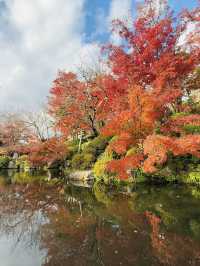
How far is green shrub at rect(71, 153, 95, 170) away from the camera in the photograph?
621 inches

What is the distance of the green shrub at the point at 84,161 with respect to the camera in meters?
15.8

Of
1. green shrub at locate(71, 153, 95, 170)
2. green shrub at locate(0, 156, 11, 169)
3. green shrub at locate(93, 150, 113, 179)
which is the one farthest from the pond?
green shrub at locate(0, 156, 11, 169)

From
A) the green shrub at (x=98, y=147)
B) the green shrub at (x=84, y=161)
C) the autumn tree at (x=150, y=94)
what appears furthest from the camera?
the green shrub at (x=98, y=147)

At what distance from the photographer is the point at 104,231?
18.0ft

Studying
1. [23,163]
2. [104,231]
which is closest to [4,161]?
[23,163]

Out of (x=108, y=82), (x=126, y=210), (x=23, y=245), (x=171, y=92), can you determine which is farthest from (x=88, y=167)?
(x=23, y=245)

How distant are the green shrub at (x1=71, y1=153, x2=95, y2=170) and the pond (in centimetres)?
645

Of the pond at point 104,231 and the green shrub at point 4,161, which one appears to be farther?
the green shrub at point 4,161

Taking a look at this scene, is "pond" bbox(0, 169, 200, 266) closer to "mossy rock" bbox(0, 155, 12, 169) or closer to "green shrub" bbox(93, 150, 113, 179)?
"green shrub" bbox(93, 150, 113, 179)

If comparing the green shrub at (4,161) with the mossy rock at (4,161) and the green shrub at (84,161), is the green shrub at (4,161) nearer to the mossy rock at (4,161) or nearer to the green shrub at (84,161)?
the mossy rock at (4,161)

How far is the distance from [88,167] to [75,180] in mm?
1227

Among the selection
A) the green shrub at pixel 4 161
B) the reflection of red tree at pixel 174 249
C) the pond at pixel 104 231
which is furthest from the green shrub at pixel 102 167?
the green shrub at pixel 4 161

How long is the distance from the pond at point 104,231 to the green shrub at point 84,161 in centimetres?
645

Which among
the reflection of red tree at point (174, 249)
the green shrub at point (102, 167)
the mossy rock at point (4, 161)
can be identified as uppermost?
the mossy rock at point (4, 161)
